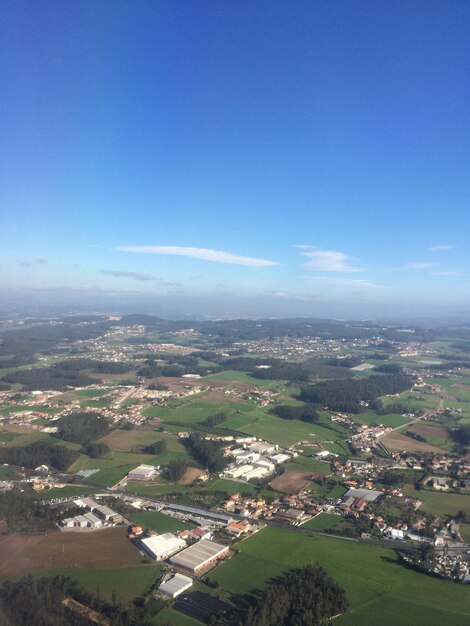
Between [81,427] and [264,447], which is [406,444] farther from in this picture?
[81,427]

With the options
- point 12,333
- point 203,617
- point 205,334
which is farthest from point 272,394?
point 12,333

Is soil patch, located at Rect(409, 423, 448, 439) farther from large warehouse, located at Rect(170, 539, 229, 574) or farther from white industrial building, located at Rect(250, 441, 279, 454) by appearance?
large warehouse, located at Rect(170, 539, 229, 574)

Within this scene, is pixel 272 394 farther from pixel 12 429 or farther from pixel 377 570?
pixel 377 570

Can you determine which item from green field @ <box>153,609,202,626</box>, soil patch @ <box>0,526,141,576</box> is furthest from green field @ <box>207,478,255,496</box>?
green field @ <box>153,609,202,626</box>

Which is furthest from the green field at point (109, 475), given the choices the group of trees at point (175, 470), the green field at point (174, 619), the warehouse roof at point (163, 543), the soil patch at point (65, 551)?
the green field at point (174, 619)

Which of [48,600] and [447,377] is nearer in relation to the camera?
[48,600]

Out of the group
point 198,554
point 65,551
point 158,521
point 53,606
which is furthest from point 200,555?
point 53,606

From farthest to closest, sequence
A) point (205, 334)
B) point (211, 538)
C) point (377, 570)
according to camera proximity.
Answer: point (205, 334), point (211, 538), point (377, 570)
